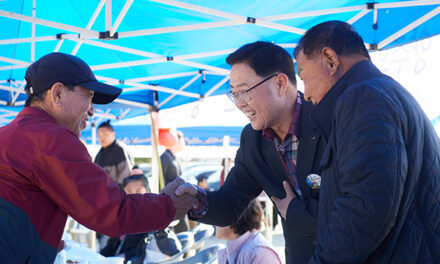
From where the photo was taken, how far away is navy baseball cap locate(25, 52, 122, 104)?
1.79 metres

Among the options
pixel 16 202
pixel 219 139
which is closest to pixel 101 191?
pixel 16 202

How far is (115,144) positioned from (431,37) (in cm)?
461

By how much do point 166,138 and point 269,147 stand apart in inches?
225

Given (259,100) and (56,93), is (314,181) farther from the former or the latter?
(56,93)

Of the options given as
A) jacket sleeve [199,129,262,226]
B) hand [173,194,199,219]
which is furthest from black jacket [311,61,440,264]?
jacket sleeve [199,129,262,226]

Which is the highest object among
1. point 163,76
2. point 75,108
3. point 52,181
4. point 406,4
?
point 406,4

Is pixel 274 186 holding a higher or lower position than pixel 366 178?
lower

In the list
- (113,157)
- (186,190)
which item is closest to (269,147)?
(186,190)

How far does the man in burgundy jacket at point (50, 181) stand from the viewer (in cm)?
153

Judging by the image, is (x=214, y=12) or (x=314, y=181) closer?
(x=314, y=181)

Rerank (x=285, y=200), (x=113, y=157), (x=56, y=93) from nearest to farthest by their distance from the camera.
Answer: (x=56, y=93) < (x=285, y=200) < (x=113, y=157)

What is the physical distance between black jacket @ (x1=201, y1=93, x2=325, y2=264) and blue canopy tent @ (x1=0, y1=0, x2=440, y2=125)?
2.29 m

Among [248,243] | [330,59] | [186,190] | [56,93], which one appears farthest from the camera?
[248,243]

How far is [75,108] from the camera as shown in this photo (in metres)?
Result: 1.85
